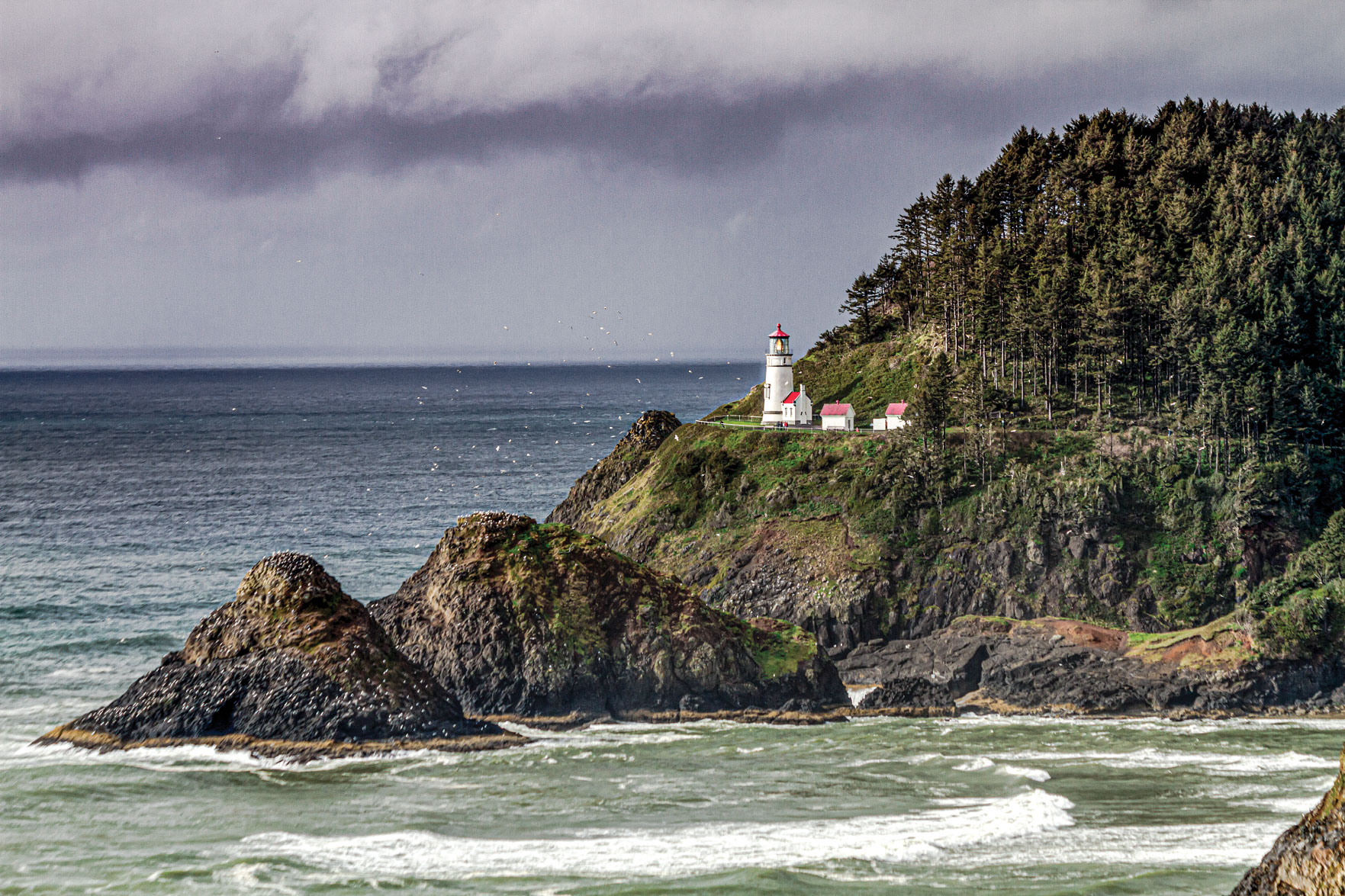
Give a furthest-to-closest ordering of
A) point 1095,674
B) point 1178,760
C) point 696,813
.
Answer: point 1095,674, point 1178,760, point 696,813

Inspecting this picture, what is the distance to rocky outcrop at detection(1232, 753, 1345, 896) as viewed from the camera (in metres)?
15.7

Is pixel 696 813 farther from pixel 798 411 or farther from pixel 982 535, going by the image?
pixel 798 411

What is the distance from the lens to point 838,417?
90312mm

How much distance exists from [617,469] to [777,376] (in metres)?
16.9

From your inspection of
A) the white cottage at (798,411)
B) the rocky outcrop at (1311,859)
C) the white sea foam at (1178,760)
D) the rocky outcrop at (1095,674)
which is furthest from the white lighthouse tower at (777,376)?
the rocky outcrop at (1311,859)

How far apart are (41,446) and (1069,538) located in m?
178

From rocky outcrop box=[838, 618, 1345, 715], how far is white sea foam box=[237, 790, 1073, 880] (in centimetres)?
1723

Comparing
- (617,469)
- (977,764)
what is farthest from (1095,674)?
(617,469)

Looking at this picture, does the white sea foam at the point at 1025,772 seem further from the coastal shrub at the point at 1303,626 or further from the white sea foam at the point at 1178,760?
the coastal shrub at the point at 1303,626

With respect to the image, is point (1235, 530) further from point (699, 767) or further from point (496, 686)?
point (496, 686)

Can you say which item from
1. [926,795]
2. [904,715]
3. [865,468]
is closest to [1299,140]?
[865,468]

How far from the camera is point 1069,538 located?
70250 millimetres

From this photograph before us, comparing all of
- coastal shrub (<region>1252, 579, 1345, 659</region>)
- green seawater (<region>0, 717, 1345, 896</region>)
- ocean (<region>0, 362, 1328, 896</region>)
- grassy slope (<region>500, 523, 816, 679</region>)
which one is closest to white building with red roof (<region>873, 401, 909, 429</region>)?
grassy slope (<region>500, 523, 816, 679</region>)

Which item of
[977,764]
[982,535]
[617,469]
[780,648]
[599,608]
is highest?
[617,469]
